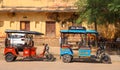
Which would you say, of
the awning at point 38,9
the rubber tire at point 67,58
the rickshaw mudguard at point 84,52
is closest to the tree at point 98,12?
the rickshaw mudguard at point 84,52

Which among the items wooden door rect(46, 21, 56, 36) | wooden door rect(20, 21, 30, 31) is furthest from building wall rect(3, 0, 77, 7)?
wooden door rect(46, 21, 56, 36)

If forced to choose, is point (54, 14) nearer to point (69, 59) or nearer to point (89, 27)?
point (89, 27)

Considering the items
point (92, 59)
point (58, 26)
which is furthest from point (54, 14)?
point (92, 59)

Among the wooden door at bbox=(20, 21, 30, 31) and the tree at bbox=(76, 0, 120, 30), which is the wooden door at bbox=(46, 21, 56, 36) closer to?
the wooden door at bbox=(20, 21, 30, 31)

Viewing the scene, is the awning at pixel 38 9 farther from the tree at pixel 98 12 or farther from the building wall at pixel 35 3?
the tree at pixel 98 12

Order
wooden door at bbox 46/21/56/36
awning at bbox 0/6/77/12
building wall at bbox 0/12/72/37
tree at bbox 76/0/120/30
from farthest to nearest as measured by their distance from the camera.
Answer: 1. wooden door at bbox 46/21/56/36
2. building wall at bbox 0/12/72/37
3. awning at bbox 0/6/77/12
4. tree at bbox 76/0/120/30

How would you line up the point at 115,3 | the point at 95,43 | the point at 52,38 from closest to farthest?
the point at 115,3 → the point at 95,43 → the point at 52,38

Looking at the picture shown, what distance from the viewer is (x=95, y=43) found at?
1356 inches

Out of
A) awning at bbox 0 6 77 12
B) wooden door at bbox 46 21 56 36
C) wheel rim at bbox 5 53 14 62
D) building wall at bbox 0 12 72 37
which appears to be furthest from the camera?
wooden door at bbox 46 21 56 36

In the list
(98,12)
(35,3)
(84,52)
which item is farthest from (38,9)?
(84,52)

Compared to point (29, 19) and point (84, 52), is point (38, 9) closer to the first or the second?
point (29, 19)

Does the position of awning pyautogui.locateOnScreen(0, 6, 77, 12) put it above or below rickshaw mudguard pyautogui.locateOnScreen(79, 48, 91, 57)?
above

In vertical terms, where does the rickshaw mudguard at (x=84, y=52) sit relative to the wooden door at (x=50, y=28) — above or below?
below

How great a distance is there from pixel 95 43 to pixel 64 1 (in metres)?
8.92
